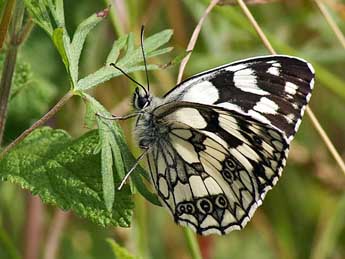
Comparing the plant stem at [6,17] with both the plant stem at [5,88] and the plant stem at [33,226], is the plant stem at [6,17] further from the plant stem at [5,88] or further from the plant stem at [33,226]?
the plant stem at [33,226]

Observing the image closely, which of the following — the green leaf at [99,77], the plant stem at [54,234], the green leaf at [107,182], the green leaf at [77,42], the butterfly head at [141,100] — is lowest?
the plant stem at [54,234]

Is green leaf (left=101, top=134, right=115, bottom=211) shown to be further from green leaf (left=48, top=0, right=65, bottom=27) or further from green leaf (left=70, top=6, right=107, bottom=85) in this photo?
green leaf (left=48, top=0, right=65, bottom=27)

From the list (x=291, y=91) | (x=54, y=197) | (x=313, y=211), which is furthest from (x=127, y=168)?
(x=313, y=211)

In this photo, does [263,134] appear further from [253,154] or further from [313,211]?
[313,211]

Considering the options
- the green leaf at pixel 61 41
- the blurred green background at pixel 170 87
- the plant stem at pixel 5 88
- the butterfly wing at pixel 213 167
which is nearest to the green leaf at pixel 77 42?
the green leaf at pixel 61 41

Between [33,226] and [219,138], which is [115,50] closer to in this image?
[219,138]

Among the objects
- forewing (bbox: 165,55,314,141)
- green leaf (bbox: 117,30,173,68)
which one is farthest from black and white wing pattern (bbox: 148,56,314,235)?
green leaf (bbox: 117,30,173,68)
